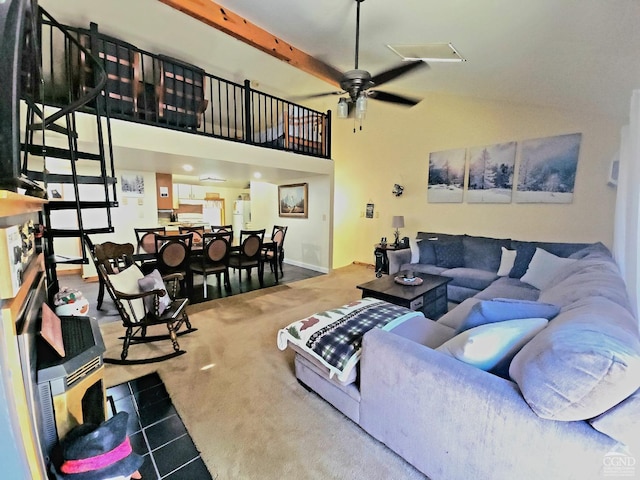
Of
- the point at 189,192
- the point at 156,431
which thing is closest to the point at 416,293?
the point at 156,431

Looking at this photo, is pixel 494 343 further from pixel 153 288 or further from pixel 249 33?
pixel 249 33

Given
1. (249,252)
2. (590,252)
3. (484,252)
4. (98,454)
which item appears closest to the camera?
(98,454)

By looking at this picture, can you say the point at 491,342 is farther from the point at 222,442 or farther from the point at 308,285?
the point at 308,285

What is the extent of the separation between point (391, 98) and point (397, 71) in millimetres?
384

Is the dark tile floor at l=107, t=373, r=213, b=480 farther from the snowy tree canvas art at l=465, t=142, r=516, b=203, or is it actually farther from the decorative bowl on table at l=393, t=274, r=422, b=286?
the snowy tree canvas art at l=465, t=142, r=516, b=203

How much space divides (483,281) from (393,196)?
2.64m

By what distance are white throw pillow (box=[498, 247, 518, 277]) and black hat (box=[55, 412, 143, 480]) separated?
4.17m

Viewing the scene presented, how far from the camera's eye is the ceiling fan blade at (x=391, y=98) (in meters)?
2.73

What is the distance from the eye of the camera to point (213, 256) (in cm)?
413

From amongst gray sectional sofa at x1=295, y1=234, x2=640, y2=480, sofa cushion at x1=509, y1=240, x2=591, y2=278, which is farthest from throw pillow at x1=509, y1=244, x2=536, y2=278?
gray sectional sofa at x1=295, y1=234, x2=640, y2=480

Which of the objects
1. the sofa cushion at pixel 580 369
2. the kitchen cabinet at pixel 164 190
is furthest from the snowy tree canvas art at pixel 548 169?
the kitchen cabinet at pixel 164 190

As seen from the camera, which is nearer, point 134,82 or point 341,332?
point 341,332

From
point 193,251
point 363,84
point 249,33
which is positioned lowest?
point 193,251

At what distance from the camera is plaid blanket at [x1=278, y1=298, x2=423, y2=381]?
63.6 inches
